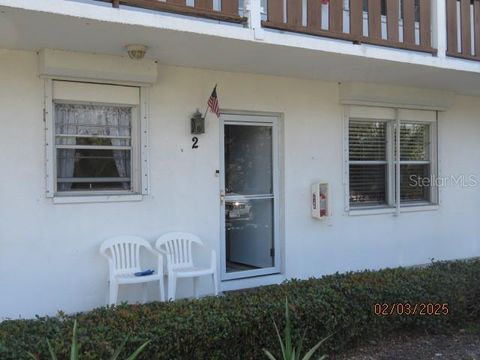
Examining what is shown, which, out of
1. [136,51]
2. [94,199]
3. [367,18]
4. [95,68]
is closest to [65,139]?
[94,199]

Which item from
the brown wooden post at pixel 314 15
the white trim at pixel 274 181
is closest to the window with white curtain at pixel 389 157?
the white trim at pixel 274 181

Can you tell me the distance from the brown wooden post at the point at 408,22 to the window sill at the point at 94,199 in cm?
369

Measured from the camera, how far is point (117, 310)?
4.25m

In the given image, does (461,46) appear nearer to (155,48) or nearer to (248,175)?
(248,175)

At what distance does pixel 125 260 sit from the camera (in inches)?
228

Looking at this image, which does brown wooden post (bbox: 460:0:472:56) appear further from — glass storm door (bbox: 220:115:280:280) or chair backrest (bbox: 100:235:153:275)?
chair backrest (bbox: 100:235:153:275)

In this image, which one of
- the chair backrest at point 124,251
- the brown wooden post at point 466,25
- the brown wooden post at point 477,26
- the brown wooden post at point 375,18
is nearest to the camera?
the chair backrest at point 124,251

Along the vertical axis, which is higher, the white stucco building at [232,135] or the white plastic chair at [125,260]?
the white stucco building at [232,135]

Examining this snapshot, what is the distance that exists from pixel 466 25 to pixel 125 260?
5252 mm

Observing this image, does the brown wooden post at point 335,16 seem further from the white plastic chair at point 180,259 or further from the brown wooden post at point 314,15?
the white plastic chair at point 180,259

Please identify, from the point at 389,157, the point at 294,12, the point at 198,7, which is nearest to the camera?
the point at 198,7

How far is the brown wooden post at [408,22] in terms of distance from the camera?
641cm

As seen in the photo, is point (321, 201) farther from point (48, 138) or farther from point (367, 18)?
point (48, 138)
